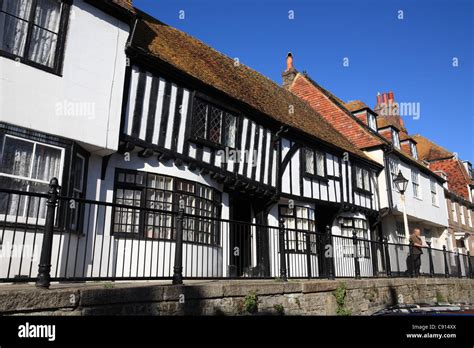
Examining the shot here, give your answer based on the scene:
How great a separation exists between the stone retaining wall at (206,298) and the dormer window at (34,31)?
14.3 ft

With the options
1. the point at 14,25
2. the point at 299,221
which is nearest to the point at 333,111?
the point at 299,221

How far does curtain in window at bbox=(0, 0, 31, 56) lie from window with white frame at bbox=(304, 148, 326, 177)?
9701mm

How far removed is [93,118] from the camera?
778 centimetres

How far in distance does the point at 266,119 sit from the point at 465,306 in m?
8.44

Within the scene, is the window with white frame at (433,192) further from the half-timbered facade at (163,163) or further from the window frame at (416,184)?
the half-timbered facade at (163,163)

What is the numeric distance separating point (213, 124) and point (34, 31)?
15.9ft

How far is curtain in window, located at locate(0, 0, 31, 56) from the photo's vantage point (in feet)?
22.5

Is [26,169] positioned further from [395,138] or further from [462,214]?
[462,214]

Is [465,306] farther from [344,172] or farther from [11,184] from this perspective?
[344,172]

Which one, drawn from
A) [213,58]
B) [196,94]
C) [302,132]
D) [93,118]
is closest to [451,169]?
[302,132]

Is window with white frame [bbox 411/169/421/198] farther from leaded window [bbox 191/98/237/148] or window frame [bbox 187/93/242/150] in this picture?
leaded window [bbox 191/98/237/148]

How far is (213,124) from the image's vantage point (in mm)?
10711

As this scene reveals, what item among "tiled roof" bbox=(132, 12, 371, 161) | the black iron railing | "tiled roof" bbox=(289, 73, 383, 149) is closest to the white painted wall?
"tiled roof" bbox=(132, 12, 371, 161)
